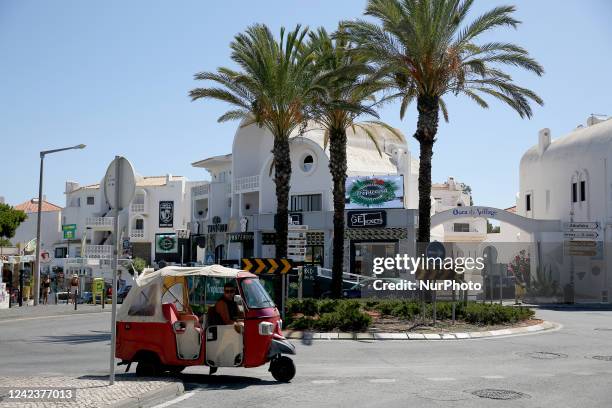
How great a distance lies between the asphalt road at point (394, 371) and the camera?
32.4 ft

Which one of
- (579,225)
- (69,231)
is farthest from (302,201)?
(69,231)

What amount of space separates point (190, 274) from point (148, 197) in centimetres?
6936

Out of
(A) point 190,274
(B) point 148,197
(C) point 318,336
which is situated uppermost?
(B) point 148,197

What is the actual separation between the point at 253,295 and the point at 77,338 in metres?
9.25

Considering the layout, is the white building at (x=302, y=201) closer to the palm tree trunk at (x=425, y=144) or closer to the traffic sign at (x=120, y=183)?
the palm tree trunk at (x=425, y=144)

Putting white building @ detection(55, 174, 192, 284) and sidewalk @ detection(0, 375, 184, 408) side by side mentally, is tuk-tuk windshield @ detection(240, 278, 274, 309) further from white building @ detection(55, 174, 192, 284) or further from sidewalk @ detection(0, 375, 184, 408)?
white building @ detection(55, 174, 192, 284)

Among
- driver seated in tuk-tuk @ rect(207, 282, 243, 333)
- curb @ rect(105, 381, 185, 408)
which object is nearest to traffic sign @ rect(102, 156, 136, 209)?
driver seated in tuk-tuk @ rect(207, 282, 243, 333)

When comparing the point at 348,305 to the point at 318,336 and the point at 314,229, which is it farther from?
the point at 314,229

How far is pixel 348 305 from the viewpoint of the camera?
23.9m

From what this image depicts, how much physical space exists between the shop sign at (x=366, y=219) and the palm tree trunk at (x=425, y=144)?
2143cm

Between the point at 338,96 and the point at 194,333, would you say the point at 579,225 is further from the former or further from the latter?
the point at 194,333

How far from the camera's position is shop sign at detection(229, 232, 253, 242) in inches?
2058

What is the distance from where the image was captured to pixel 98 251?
75.2 m

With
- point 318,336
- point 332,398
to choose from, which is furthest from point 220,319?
point 318,336
